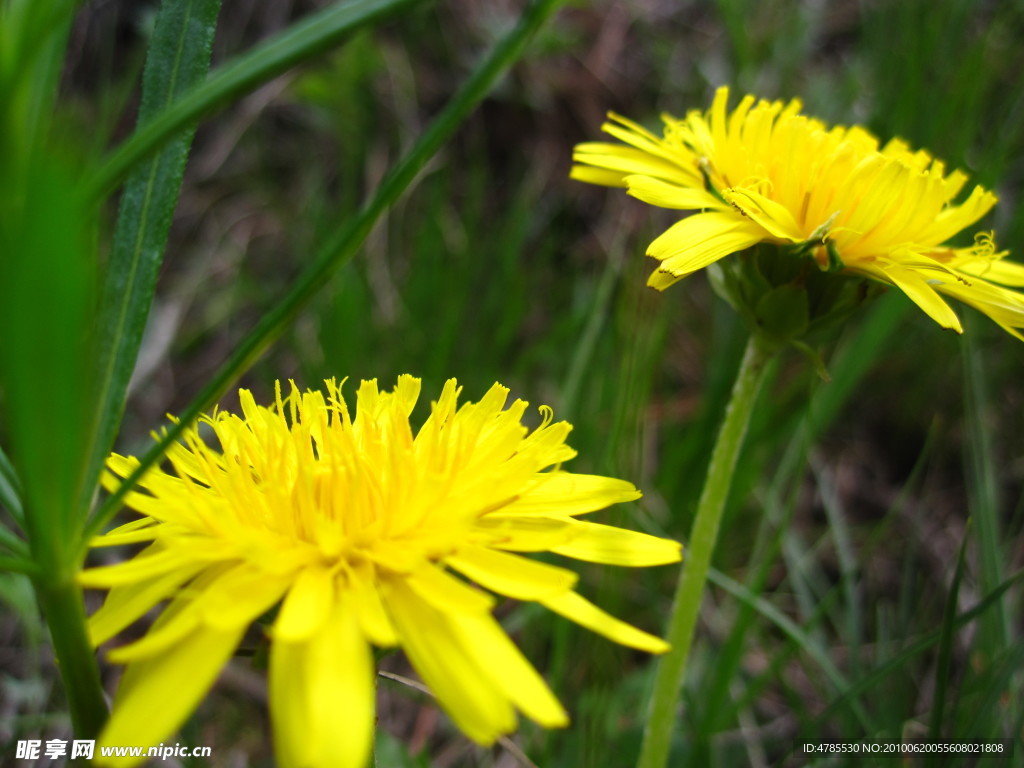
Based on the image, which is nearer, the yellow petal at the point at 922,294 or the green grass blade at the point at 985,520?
the yellow petal at the point at 922,294

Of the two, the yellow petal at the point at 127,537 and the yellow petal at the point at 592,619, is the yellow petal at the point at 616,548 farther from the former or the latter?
the yellow petal at the point at 127,537

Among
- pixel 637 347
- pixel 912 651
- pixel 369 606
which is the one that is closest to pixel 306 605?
pixel 369 606

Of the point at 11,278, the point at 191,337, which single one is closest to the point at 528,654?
the point at 11,278

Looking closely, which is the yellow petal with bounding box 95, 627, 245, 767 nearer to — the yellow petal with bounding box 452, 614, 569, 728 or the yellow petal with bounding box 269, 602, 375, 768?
the yellow petal with bounding box 269, 602, 375, 768

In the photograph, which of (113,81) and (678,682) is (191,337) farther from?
(678,682)

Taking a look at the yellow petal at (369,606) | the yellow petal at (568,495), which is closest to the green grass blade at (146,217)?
the yellow petal at (369,606)
